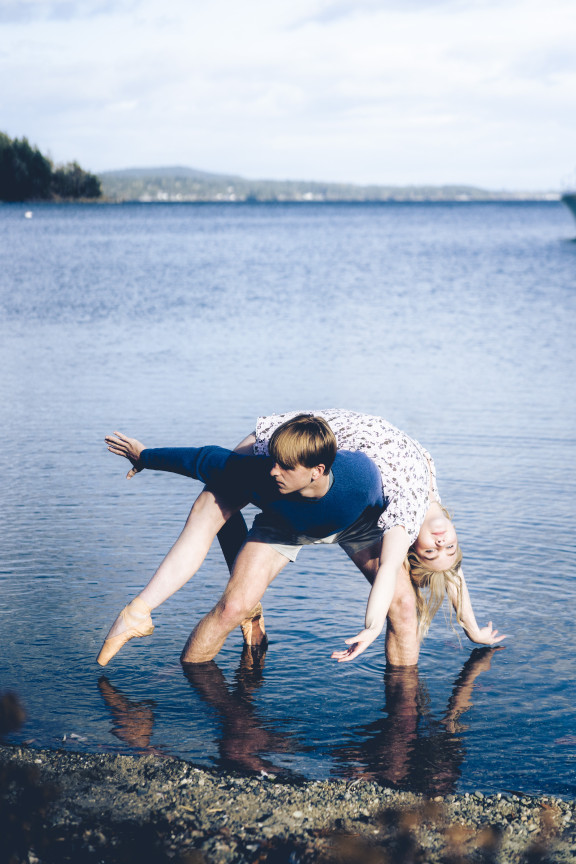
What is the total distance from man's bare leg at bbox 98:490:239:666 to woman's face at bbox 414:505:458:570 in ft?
3.10

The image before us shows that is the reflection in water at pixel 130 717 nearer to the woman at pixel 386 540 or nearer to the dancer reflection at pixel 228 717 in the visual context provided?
the dancer reflection at pixel 228 717

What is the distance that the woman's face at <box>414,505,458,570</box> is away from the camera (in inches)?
200

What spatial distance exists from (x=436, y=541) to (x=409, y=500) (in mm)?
458

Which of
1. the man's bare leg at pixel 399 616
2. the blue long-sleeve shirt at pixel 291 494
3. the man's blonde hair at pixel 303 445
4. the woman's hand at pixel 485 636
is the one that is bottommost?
the woman's hand at pixel 485 636

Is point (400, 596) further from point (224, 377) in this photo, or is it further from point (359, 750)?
point (224, 377)

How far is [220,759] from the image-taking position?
4445 mm

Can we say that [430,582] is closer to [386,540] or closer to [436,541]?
[436,541]

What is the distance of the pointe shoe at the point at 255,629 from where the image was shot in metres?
5.59

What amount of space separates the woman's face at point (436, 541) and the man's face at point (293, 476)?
3.06 ft

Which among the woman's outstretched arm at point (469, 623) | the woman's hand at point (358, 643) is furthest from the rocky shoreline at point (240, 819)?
the woman's outstretched arm at point (469, 623)

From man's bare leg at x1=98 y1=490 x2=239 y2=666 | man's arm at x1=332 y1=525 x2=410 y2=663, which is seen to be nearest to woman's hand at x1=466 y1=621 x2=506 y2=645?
man's arm at x1=332 y1=525 x2=410 y2=663

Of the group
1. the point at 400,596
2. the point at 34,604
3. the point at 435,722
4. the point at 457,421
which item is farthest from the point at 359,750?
the point at 457,421

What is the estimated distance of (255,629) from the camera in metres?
5.64

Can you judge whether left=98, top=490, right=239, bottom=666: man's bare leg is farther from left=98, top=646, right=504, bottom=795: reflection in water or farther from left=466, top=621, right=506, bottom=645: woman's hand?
left=466, top=621, right=506, bottom=645: woman's hand
